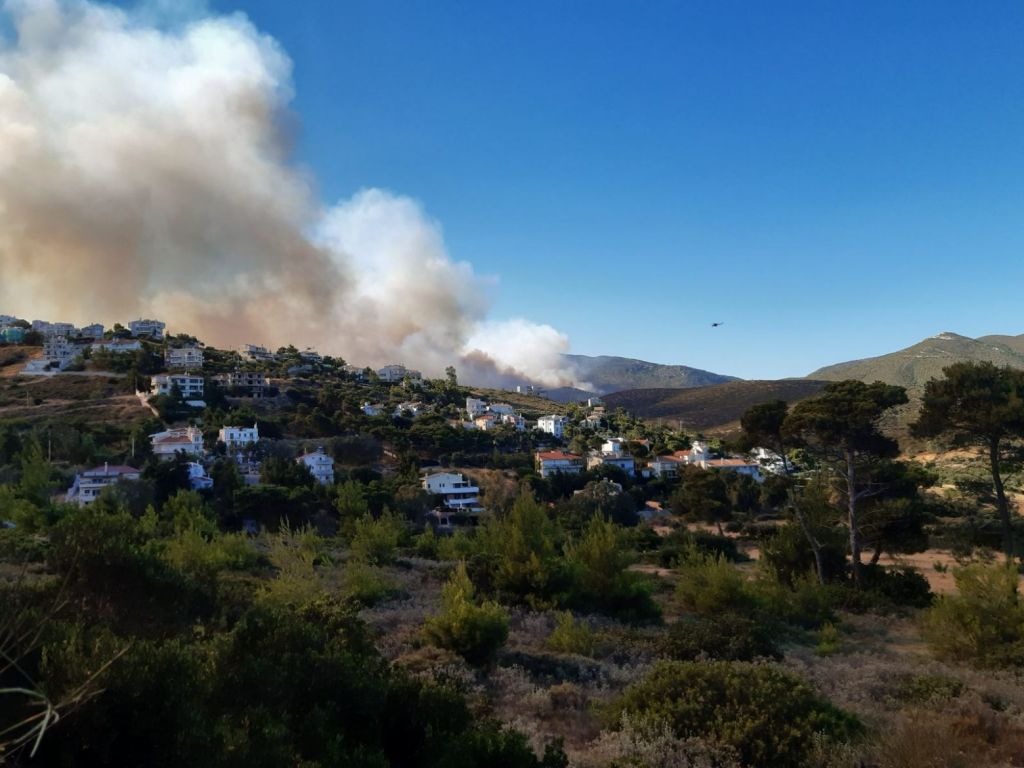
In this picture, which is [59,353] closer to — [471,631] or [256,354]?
[256,354]

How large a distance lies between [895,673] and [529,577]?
706 cm

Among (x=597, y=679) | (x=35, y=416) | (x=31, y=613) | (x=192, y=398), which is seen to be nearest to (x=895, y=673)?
(x=597, y=679)

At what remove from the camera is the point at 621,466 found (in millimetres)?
62281

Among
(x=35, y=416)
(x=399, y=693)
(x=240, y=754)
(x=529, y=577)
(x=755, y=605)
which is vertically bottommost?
(x=755, y=605)

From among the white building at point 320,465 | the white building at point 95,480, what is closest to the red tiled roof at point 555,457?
the white building at point 320,465

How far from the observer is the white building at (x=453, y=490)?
47438 mm

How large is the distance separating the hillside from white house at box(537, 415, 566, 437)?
23393mm

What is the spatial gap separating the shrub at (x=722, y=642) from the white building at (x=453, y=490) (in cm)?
3646

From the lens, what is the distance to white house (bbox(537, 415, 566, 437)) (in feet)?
288

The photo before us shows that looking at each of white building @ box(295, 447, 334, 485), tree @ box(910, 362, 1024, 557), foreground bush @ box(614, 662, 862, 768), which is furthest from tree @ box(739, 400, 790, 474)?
white building @ box(295, 447, 334, 485)

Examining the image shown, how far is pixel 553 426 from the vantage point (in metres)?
88.8

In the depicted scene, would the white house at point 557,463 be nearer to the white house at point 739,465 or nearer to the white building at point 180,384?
the white house at point 739,465

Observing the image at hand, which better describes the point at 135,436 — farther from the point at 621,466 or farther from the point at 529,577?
the point at 529,577

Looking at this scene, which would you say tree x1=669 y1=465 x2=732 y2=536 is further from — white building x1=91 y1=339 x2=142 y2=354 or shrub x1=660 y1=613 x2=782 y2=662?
white building x1=91 y1=339 x2=142 y2=354
